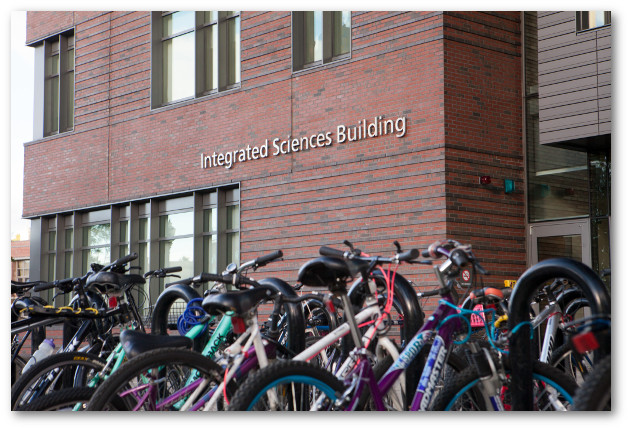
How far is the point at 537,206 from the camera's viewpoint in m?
11.7

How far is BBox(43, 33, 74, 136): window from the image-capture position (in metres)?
15.6

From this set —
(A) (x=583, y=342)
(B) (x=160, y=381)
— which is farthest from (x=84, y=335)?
(A) (x=583, y=342)

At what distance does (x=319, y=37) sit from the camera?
12.5m

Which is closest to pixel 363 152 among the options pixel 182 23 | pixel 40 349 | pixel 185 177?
pixel 185 177

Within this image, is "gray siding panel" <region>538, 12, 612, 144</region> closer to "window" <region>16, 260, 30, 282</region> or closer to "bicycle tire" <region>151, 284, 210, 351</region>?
"bicycle tire" <region>151, 284, 210, 351</region>

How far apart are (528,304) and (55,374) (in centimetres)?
247

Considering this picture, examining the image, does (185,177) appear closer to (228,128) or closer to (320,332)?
(228,128)

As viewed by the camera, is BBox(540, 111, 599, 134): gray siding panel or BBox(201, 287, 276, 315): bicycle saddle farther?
BBox(540, 111, 599, 134): gray siding panel

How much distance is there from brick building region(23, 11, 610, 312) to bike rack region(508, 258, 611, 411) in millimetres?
6390

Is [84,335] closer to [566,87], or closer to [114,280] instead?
[114,280]

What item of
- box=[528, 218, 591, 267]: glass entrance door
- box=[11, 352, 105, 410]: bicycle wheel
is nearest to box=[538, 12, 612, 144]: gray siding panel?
box=[528, 218, 591, 267]: glass entrance door

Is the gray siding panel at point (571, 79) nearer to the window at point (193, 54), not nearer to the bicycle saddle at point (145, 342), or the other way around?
the window at point (193, 54)

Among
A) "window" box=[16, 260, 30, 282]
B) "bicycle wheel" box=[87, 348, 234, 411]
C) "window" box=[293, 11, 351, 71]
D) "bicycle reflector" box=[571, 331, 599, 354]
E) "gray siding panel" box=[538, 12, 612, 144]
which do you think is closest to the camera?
"bicycle reflector" box=[571, 331, 599, 354]

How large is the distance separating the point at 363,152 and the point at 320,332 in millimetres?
5290
